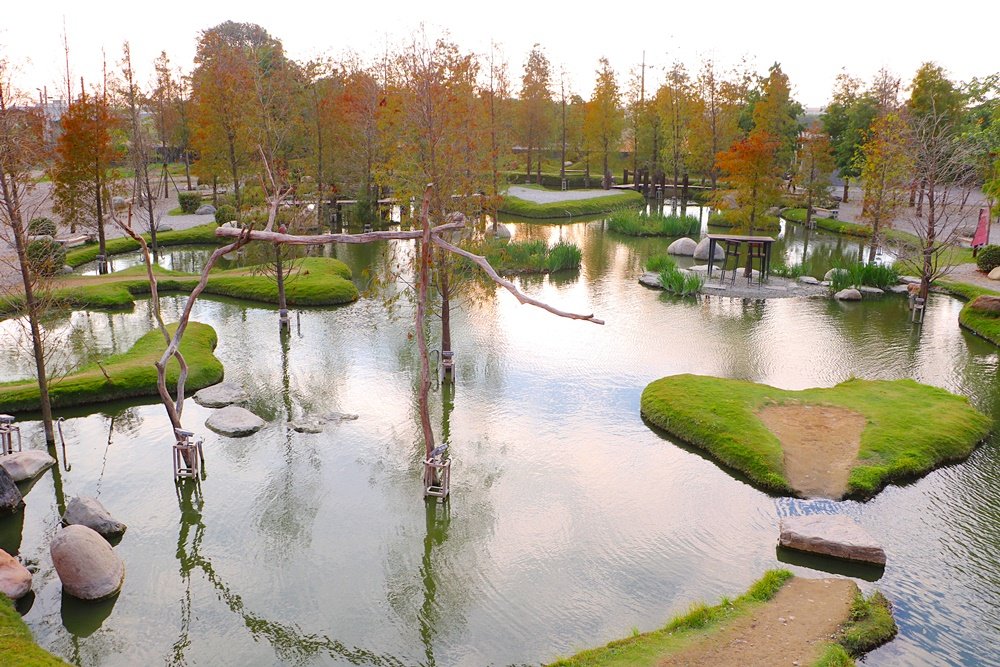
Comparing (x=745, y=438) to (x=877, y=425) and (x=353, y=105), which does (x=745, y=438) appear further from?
(x=353, y=105)

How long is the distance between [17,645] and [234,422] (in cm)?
864

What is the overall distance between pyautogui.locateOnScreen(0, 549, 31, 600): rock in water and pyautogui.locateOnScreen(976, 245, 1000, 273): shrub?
3789 cm

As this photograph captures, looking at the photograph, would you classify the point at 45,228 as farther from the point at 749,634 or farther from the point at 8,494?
the point at 749,634

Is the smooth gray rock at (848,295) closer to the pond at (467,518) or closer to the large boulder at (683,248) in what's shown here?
the pond at (467,518)

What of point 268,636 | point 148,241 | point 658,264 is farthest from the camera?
point 148,241

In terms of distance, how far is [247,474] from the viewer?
1673 cm

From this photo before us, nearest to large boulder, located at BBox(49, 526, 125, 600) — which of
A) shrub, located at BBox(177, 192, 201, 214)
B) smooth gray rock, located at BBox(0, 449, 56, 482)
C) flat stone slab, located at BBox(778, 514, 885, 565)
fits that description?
smooth gray rock, located at BBox(0, 449, 56, 482)

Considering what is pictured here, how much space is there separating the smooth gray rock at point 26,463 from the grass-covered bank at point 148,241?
21.8m

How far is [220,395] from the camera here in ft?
68.3

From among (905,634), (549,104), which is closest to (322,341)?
(905,634)

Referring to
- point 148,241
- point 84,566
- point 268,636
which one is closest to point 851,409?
point 268,636

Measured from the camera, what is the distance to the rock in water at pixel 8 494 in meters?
15.0

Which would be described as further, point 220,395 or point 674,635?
point 220,395

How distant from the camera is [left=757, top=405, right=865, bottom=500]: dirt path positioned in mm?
16072
